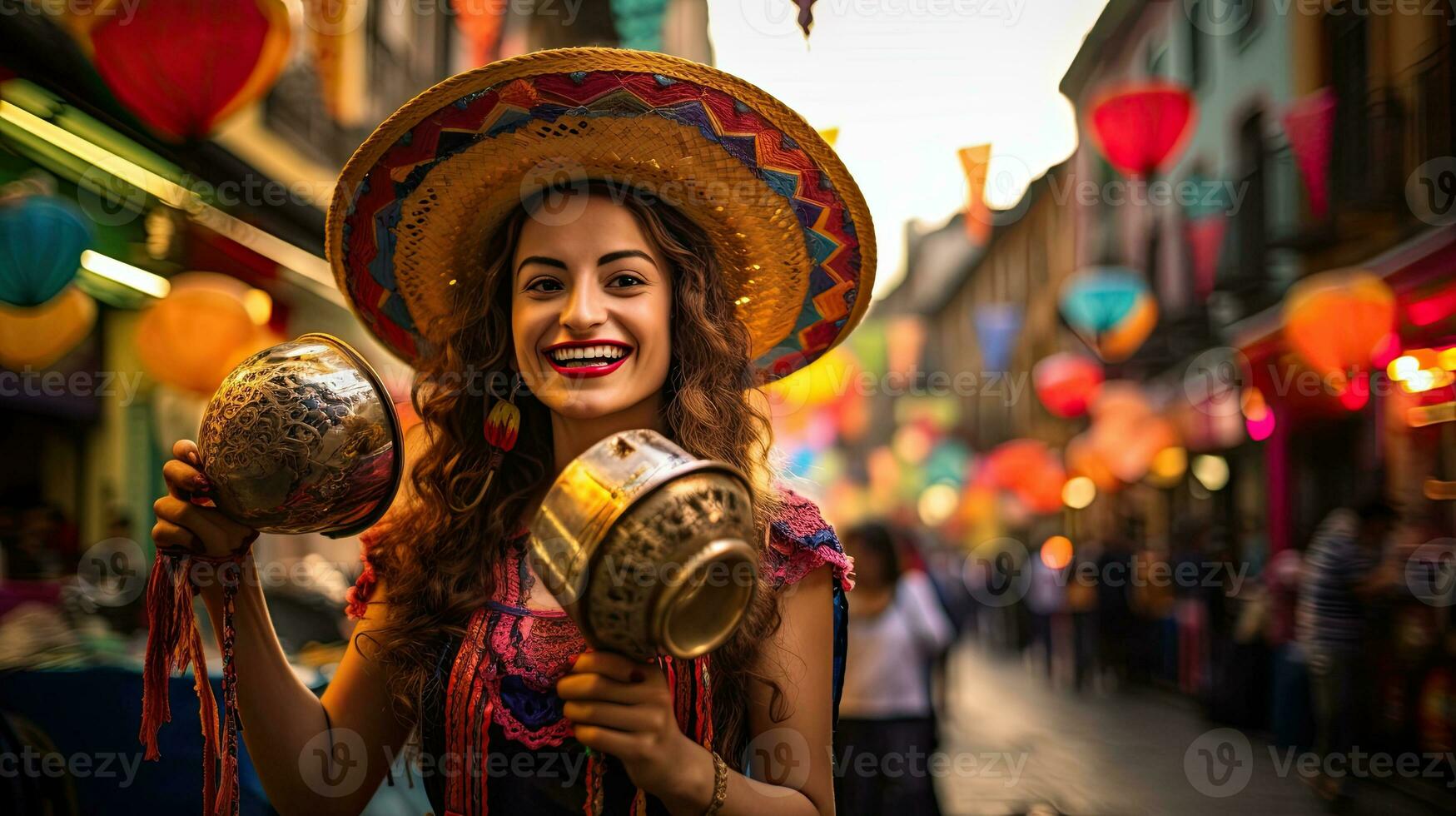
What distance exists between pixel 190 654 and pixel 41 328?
4015mm

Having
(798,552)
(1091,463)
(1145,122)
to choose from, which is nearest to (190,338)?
(798,552)

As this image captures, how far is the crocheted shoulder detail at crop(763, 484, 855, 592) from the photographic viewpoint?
1815mm

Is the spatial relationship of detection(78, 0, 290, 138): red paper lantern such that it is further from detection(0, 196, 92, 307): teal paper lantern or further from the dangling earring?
the dangling earring

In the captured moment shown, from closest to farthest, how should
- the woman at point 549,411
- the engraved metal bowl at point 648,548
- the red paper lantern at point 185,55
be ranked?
the engraved metal bowl at point 648,548 < the woman at point 549,411 < the red paper lantern at point 185,55

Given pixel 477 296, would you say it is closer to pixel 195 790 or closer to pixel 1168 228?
pixel 195 790

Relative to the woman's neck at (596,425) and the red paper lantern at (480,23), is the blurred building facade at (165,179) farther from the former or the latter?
the woman's neck at (596,425)

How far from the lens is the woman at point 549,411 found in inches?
67.7

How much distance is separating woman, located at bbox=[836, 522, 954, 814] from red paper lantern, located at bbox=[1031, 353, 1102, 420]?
24.8 ft

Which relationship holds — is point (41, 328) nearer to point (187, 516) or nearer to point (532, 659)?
point (187, 516)

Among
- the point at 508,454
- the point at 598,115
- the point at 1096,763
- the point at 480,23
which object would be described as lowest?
the point at 1096,763

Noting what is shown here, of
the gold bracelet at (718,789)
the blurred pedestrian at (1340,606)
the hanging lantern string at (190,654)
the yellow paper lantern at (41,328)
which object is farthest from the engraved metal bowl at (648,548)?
the blurred pedestrian at (1340,606)

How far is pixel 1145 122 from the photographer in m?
6.75

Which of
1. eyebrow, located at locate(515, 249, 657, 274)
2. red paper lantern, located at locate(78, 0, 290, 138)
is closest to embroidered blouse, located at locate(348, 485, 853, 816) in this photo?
eyebrow, located at locate(515, 249, 657, 274)

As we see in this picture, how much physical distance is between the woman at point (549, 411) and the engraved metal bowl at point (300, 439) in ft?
0.35
